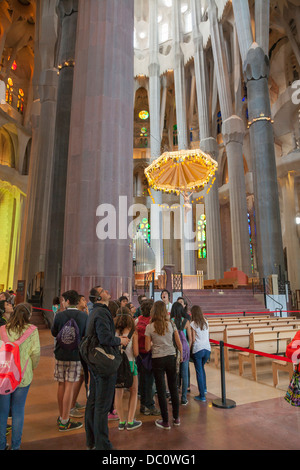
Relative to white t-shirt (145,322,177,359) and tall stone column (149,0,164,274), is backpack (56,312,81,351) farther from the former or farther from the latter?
tall stone column (149,0,164,274)

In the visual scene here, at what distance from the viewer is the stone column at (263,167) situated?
57.6 ft

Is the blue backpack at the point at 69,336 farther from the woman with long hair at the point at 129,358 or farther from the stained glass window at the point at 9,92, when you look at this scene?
the stained glass window at the point at 9,92

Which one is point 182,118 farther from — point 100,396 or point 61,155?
point 100,396

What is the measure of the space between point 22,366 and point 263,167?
59.7 feet

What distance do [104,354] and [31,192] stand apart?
21.5m

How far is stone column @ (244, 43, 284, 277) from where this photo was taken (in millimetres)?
17547

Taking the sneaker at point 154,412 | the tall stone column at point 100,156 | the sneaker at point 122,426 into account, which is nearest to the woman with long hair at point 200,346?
the sneaker at point 154,412

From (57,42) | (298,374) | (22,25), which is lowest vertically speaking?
(298,374)

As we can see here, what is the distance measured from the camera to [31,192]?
874 inches

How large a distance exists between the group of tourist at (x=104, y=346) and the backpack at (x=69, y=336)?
0.04ft

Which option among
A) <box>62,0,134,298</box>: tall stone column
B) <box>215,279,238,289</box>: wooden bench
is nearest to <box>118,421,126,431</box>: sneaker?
<box>62,0,134,298</box>: tall stone column

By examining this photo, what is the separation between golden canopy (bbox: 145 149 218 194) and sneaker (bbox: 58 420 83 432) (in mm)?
14847

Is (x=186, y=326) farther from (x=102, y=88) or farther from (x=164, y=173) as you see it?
(x=164, y=173)
